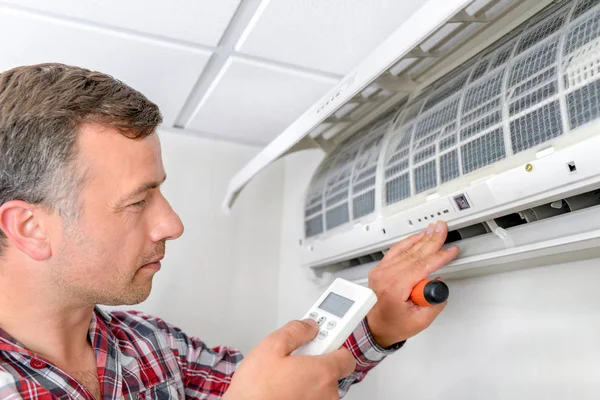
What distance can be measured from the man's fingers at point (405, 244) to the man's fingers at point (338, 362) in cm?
26

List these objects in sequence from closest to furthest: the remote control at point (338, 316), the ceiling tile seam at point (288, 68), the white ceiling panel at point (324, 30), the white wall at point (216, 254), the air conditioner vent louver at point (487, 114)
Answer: the air conditioner vent louver at point (487, 114) → the remote control at point (338, 316) → the white ceiling panel at point (324, 30) → the ceiling tile seam at point (288, 68) → the white wall at point (216, 254)

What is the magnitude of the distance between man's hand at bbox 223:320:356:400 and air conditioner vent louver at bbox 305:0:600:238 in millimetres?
381

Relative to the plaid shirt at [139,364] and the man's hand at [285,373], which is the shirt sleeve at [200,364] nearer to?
the plaid shirt at [139,364]

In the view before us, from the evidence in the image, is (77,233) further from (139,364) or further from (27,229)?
(139,364)

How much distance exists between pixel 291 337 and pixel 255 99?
89cm

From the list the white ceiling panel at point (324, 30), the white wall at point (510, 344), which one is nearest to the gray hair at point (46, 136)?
the white ceiling panel at point (324, 30)

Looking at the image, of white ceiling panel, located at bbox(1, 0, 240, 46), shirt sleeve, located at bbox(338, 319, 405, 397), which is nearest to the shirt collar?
shirt sleeve, located at bbox(338, 319, 405, 397)

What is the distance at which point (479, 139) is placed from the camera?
35.8 inches

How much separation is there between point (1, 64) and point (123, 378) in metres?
0.91

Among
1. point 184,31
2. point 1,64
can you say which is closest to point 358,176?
point 184,31

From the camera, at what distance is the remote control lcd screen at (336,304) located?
36.1 inches

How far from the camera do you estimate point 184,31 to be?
1.24 metres

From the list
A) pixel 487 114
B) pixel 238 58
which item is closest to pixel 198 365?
pixel 238 58

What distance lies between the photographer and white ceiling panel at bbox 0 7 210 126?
1.25 meters
